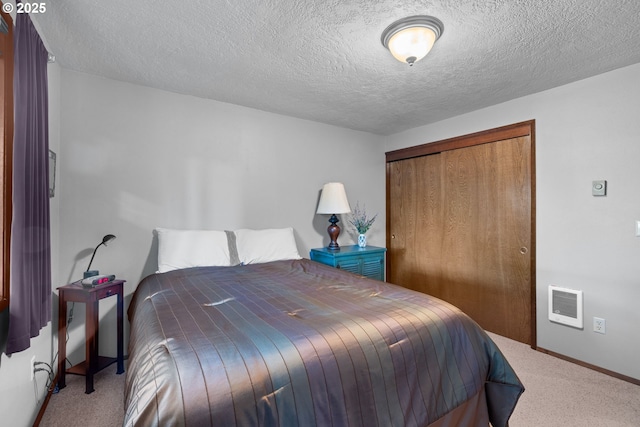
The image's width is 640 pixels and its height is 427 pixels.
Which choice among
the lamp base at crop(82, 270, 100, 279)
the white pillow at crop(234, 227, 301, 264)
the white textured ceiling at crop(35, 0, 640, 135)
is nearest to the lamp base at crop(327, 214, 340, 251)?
the white pillow at crop(234, 227, 301, 264)

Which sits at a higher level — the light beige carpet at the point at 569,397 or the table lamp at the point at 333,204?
the table lamp at the point at 333,204

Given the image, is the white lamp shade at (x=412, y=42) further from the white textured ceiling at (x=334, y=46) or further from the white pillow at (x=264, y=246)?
the white pillow at (x=264, y=246)

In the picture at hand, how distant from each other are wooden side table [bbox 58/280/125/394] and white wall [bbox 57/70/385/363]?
27 cm

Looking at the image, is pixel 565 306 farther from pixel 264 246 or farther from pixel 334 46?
pixel 334 46

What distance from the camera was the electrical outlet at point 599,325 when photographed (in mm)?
2324

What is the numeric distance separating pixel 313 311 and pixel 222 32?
175 cm

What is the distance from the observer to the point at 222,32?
1813mm

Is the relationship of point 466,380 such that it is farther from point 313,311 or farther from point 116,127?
point 116,127

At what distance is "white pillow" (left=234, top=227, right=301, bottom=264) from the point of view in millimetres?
2771

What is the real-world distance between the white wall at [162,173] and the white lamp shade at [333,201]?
0.75 ft

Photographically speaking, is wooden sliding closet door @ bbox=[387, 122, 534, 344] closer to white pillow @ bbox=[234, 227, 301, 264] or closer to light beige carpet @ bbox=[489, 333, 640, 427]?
light beige carpet @ bbox=[489, 333, 640, 427]

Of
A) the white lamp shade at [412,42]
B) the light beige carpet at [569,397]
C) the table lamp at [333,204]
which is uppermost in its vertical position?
the white lamp shade at [412,42]

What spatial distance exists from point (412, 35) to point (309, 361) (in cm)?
182

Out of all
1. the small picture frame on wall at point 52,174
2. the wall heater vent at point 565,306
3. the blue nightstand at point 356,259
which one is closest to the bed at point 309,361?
the small picture frame on wall at point 52,174
